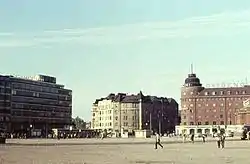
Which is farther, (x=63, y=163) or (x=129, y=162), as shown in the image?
(x=129, y=162)

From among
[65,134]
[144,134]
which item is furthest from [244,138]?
[65,134]

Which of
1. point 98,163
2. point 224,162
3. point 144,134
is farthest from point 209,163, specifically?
point 144,134


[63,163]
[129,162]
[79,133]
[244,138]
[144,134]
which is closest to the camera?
[63,163]

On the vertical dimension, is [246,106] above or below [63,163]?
above

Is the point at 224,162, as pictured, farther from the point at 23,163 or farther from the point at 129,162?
the point at 23,163

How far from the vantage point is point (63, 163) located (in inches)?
1167

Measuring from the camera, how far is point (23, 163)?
3008cm

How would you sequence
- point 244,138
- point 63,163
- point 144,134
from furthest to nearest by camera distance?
1. point 144,134
2. point 244,138
3. point 63,163

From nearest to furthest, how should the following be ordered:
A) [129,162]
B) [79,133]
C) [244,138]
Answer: [129,162] < [244,138] < [79,133]

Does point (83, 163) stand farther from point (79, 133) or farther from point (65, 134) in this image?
point (79, 133)

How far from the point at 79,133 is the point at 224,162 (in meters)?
161

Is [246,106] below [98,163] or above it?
above

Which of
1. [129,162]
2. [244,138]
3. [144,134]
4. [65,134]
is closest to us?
[129,162]

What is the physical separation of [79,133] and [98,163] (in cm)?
16105
